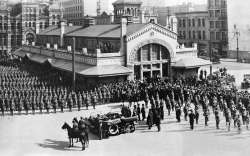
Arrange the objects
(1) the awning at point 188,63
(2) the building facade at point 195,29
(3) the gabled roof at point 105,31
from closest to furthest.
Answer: (1) the awning at point 188,63, (3) the gabled roof at point 105,31, (2) the building facade at point 195,29

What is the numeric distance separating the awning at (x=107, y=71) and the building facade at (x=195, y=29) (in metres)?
43.6

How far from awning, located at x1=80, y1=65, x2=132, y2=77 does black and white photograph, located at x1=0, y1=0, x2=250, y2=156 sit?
0.36 ft

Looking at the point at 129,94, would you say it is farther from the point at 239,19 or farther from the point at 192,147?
the point at 239,19

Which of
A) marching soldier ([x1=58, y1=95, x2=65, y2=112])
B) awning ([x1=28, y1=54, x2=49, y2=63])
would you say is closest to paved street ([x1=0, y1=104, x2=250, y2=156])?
marching soldier ([x1=58, y1=95, x2=65, y2=112])

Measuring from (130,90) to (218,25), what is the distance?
171 feet

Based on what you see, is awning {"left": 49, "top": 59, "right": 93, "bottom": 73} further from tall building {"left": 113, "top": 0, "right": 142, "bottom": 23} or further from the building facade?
the building facade

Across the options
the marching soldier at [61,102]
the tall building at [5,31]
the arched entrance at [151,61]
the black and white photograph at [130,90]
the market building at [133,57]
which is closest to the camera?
the black and white photograph at [130,90]

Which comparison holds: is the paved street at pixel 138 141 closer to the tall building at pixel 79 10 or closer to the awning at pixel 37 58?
the awning at pixel 37 58

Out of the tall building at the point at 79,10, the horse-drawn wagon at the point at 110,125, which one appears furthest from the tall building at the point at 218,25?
the horse-drawn wagon at the point at 110,125

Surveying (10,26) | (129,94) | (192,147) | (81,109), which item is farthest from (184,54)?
(10,26)

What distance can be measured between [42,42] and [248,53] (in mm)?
39855

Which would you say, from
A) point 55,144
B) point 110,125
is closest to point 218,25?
point 110,125

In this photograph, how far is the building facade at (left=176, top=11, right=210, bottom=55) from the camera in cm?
8431

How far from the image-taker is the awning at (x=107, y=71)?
38.2m
